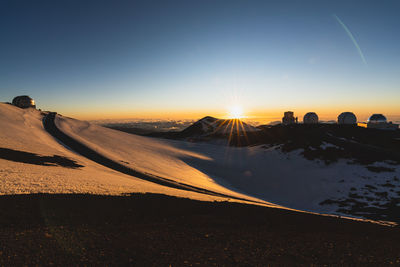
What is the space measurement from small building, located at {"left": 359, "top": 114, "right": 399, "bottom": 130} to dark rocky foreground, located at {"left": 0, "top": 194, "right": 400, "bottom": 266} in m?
75.0

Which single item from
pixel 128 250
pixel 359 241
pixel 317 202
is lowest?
pixel 317 202

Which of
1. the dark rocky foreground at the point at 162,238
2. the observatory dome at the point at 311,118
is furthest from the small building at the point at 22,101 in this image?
the observatory dome at the point at 311,118

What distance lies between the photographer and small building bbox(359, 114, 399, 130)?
207 ft

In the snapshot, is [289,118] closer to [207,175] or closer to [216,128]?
[216,128]

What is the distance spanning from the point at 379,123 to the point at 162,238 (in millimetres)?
84594

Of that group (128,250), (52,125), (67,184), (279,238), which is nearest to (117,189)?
(67,184)

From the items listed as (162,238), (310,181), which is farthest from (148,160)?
(162,238)

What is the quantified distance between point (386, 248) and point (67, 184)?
1539 cm

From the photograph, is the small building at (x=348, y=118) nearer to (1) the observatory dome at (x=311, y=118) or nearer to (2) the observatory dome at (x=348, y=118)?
(2) the observatory dome at (x=348, y=118)

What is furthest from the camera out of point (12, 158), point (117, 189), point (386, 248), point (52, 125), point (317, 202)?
point (52, 125)

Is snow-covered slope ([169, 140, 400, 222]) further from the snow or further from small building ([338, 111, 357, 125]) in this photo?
small building ([338, 111, 357, 125])

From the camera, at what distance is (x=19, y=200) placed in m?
8.48

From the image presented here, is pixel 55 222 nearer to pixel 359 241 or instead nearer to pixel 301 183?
pixel 359 241

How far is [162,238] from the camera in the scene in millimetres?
6621
